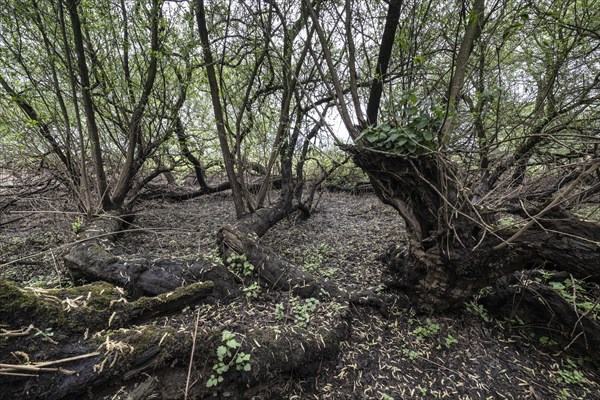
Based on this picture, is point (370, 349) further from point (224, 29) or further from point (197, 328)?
point (224, 29)

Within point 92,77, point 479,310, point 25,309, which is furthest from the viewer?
point 92,77

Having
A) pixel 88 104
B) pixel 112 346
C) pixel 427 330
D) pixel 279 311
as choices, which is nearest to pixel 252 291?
pixel 279 311

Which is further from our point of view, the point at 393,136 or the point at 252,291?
the point at 252,291

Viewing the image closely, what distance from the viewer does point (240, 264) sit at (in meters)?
3.00

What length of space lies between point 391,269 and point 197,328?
7.89ft

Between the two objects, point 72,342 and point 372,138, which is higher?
point 372,138

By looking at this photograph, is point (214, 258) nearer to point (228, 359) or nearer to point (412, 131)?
point (228, 359)

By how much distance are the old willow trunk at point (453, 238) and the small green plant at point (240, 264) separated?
5.68 ft

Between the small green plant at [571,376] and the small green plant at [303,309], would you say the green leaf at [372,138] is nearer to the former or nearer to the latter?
the small green plant at [303,309]

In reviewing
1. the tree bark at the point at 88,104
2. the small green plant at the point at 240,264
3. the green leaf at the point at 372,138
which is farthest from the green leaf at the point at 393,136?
the tree bark at the point at 88,104

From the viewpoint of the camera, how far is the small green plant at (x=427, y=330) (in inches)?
103

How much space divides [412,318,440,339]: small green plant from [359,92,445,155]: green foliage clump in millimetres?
1770

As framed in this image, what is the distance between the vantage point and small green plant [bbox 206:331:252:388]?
5.95 feet

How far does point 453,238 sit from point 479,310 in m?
0.98
